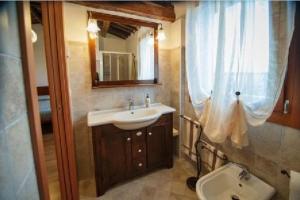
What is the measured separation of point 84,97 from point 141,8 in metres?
1.30

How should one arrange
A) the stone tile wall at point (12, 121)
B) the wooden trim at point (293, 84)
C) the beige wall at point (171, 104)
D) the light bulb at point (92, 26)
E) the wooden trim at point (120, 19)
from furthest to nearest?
1. the wooden trim at point (120, 19)
2. the light bulb at point (92, 26)
3. the beige wall at point (171, 104)
4. the wooden trim at point (293, 84)
5. the stone tile wall at point (12, 121)

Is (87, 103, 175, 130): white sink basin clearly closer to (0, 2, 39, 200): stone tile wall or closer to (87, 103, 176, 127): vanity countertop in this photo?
(87, 103, 176, 127): vanity countertop

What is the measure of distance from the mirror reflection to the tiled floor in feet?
4.21

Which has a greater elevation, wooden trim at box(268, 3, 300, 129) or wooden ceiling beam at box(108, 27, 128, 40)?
wooden ceiling beam at box(108, 27, 128, 40)

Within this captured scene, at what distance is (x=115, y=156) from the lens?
1.79 m

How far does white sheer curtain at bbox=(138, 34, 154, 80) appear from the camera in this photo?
88.4 inches

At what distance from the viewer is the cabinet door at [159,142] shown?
1.99 metres

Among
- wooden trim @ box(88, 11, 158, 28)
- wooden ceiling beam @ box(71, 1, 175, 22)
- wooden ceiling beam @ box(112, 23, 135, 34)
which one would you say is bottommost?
wooden ceiling beam @ box(112, 23, 135, 34)

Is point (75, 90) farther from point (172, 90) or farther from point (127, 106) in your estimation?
point (172, 90)

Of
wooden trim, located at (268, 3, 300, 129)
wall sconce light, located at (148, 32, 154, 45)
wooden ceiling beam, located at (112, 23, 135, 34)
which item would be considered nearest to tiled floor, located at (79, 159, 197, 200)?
wooden trim, located at (268, 3, 300, 129)

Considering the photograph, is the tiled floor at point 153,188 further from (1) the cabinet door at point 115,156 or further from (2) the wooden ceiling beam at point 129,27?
(2) the wooden ceiling beam at point 129,27

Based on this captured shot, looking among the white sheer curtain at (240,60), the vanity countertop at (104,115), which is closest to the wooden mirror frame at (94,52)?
the vanity countertop at (104,115)

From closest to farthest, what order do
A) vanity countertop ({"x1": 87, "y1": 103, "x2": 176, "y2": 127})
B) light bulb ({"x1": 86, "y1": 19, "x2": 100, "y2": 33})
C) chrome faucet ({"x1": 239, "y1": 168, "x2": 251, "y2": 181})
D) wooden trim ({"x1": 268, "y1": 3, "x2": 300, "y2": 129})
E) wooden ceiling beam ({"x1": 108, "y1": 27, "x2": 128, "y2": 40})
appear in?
1. wooden trim ({"x1": 268, "y1": 3, "x2": 300, "y2": 129})
2. chrome faucet ({"x1": 239, "y1": 168, "x2": 251, "y2": 181})
3. vanity countertop ({"x1": 87, "y1": 103, "x2": 176, "y2": 127})
4. light bulb ({"x1": 86, "y1": 19, "x2": 100, "y2": 33})
5. wooden ceiling beam ({"x1": 108, "y1": 27, "x2": 128, "y2": 40})

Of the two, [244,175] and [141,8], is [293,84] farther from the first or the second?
[141,8]
